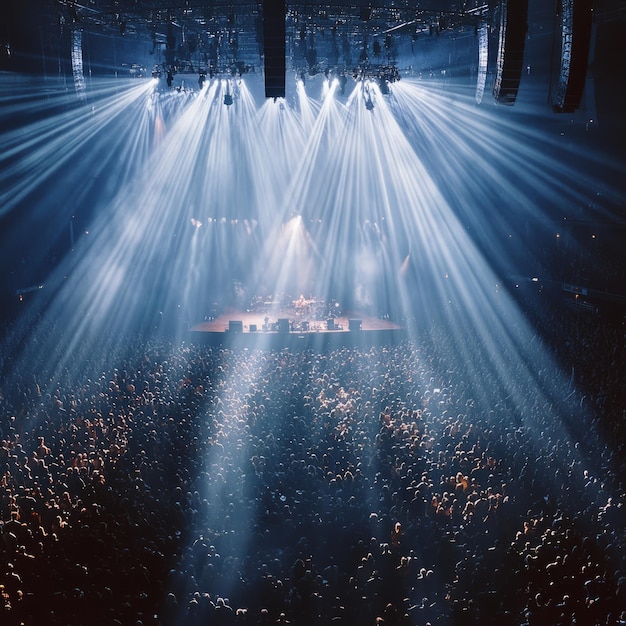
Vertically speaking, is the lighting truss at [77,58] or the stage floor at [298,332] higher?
the lighting truss at [77,58]

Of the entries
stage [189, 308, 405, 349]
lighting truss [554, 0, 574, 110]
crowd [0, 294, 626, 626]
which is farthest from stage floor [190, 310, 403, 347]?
lighting truss [554, 0, 574, 110]

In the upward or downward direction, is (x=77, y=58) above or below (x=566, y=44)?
above

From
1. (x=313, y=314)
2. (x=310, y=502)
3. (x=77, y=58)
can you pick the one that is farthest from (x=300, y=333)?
(x=310, y=502)

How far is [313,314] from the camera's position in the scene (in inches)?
938

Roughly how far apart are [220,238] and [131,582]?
69.6ft

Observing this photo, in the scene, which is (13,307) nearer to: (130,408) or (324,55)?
(130,408)

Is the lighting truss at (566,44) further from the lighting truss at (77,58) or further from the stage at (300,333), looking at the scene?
the stage at (300,333)

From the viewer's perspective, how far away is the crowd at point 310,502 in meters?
6.38

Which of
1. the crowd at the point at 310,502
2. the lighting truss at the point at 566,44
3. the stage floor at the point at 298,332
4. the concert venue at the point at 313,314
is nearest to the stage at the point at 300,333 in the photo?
the stage floor at the point at 298,332

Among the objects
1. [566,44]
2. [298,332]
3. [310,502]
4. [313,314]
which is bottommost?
[313,314]

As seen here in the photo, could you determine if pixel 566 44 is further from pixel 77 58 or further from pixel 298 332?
pixel 298 332

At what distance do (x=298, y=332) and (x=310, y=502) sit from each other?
1218cm

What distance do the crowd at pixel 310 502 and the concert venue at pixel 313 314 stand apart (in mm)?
46

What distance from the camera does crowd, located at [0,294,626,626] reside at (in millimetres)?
6383
